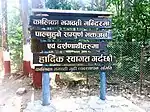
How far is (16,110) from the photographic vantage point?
691cm

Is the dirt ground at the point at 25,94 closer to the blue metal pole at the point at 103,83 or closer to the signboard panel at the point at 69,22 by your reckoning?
the blue metal pole at the point at 103,83

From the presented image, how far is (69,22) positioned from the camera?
21.5 ft

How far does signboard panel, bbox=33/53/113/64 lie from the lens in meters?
6.39

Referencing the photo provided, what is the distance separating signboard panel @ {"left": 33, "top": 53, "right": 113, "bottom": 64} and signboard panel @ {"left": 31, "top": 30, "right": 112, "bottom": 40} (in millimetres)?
407

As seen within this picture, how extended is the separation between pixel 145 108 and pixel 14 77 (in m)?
4.81

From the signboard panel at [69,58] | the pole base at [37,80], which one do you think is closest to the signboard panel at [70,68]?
the signboard panel at [69,58]

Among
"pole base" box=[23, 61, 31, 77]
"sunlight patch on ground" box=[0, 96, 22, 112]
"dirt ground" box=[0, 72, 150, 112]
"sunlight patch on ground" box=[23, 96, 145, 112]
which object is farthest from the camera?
"pole base" box=[23, 61, 31, 77]

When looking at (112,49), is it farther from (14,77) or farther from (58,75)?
(14,77)

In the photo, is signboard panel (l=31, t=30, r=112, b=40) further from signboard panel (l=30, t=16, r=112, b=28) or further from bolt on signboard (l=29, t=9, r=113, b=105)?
signboard panel (l=30, t=16, r=112, b=28)

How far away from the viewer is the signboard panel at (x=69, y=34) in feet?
21.0

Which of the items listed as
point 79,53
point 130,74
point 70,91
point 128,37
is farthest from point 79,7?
point 79,53

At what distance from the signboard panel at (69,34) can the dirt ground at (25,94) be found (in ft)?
6.28

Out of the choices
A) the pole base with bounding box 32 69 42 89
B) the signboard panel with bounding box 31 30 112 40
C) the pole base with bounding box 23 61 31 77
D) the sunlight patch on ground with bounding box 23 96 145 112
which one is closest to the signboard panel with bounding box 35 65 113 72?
the signboard panel with bounding box 31 30 112 40

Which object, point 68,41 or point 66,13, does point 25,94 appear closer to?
point 68,41
